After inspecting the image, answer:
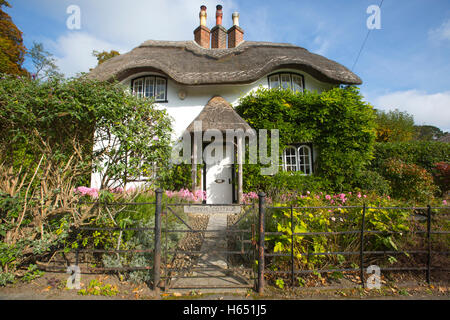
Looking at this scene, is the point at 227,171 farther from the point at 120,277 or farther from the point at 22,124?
the point at 22,124

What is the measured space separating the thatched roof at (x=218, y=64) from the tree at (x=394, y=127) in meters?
7.53

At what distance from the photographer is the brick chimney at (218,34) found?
1096 cm

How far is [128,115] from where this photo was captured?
334cm

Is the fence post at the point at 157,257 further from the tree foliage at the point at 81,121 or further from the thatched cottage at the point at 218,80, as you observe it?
the thatched cottage at the point at 218,80

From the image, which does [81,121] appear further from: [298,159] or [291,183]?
[298,159]

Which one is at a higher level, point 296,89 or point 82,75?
point 296,89

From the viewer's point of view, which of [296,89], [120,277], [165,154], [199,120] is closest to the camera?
[120,277]

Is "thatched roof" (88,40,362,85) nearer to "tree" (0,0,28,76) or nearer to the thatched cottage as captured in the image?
the thatched cottage

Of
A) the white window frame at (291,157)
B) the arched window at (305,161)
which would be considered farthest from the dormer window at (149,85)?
the arched window at (305,161)

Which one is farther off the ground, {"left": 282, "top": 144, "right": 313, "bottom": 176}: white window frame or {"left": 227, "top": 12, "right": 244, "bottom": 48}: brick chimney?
{"left": 227, "top": 12, "right": 244, "bottom": 48}: brick chimney

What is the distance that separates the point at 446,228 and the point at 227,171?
5.81m

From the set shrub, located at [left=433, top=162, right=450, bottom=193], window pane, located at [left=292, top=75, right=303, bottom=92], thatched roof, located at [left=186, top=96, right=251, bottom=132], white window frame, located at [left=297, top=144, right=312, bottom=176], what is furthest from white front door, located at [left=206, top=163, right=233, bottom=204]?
shrub, located at [left=433, top=162, right=450, bottom=193]

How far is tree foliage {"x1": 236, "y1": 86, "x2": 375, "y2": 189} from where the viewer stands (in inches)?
289

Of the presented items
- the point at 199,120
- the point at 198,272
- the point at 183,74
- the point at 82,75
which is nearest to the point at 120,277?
the point at 198,272
